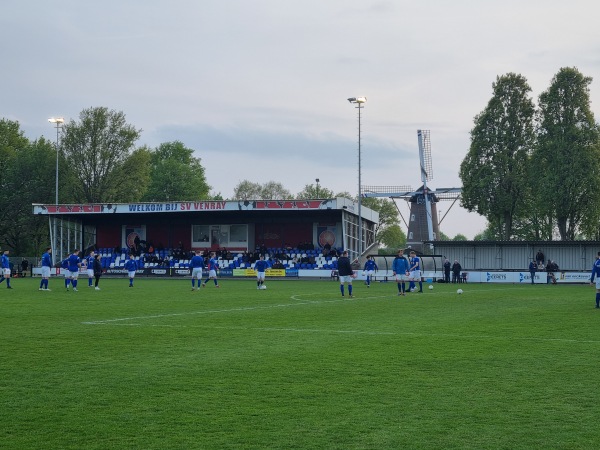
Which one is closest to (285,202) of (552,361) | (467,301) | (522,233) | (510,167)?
(510,167)

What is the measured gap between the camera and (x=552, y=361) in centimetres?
1368

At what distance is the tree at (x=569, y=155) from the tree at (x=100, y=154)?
1746 inches

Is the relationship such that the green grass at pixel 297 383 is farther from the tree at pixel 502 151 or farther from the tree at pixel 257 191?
the tree at pixel 257 191

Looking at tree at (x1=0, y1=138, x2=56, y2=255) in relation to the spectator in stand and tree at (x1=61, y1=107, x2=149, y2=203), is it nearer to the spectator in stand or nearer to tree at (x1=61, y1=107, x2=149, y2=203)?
tree at (x1=61, y1=107, x2=149, y2=203)

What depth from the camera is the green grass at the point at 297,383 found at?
8.41 m

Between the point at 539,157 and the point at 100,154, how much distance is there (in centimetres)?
4643

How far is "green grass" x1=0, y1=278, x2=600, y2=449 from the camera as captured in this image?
841 centimetres

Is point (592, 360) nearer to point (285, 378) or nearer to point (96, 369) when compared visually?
point (285, 378)

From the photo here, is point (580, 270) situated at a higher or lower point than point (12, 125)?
lower

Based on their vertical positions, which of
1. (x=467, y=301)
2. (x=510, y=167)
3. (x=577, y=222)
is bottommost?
(x=467, y=301)

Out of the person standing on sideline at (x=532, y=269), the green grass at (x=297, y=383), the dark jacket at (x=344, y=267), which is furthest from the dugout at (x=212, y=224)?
the green grass at (x=297, y=383)

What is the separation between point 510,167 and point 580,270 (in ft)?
51.2

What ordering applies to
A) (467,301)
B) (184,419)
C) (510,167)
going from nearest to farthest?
(184,419) → (467,301) → (510,167)

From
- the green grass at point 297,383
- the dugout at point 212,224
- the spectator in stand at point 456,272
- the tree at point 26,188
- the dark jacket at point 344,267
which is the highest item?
the tree at point 26,188
